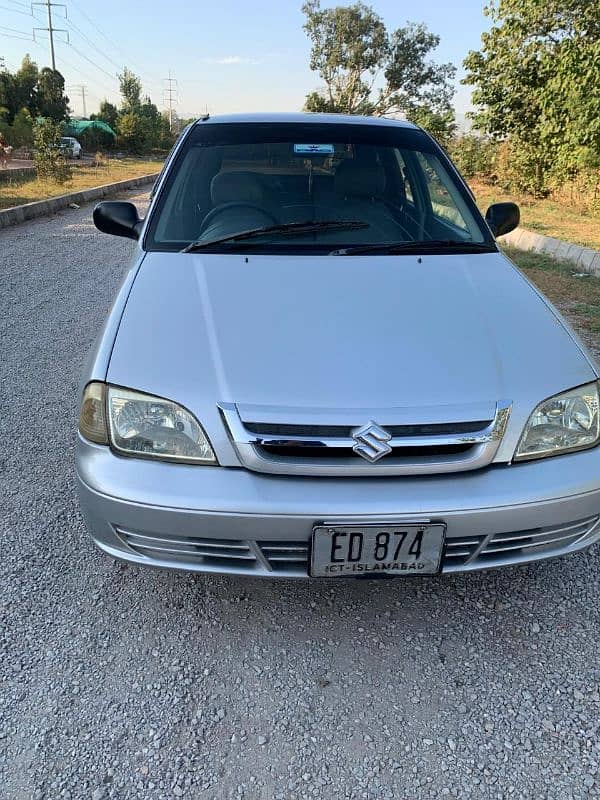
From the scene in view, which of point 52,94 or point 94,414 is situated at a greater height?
point 52,94

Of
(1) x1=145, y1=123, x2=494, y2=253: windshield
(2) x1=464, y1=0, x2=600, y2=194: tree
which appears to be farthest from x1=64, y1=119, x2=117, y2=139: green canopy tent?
(1) x1=145, y1=123, x2=494, y2=253: windshield

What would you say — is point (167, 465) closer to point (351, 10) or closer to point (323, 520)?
point (323, 520)

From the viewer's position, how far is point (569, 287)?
5773mm

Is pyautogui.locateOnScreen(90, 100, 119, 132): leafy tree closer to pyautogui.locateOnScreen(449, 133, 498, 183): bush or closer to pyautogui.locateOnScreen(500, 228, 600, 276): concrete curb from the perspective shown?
pyautogui.locateOnScreen(449, 133, 498, 183): bush

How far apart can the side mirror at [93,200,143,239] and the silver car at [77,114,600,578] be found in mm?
858

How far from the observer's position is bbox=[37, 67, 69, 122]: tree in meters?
42.7

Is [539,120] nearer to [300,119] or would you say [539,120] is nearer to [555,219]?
[555,219]

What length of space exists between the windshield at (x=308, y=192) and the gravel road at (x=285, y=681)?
135cm

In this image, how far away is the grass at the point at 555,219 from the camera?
8094 mm

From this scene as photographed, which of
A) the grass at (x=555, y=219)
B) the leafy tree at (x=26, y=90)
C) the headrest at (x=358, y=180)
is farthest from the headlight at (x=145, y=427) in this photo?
the leafy tree at (x=26, y=90)

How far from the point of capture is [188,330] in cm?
187

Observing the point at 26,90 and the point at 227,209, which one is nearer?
the point at 227,209

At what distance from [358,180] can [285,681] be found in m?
2.22

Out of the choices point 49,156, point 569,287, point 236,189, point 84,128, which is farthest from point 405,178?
point 84,128
